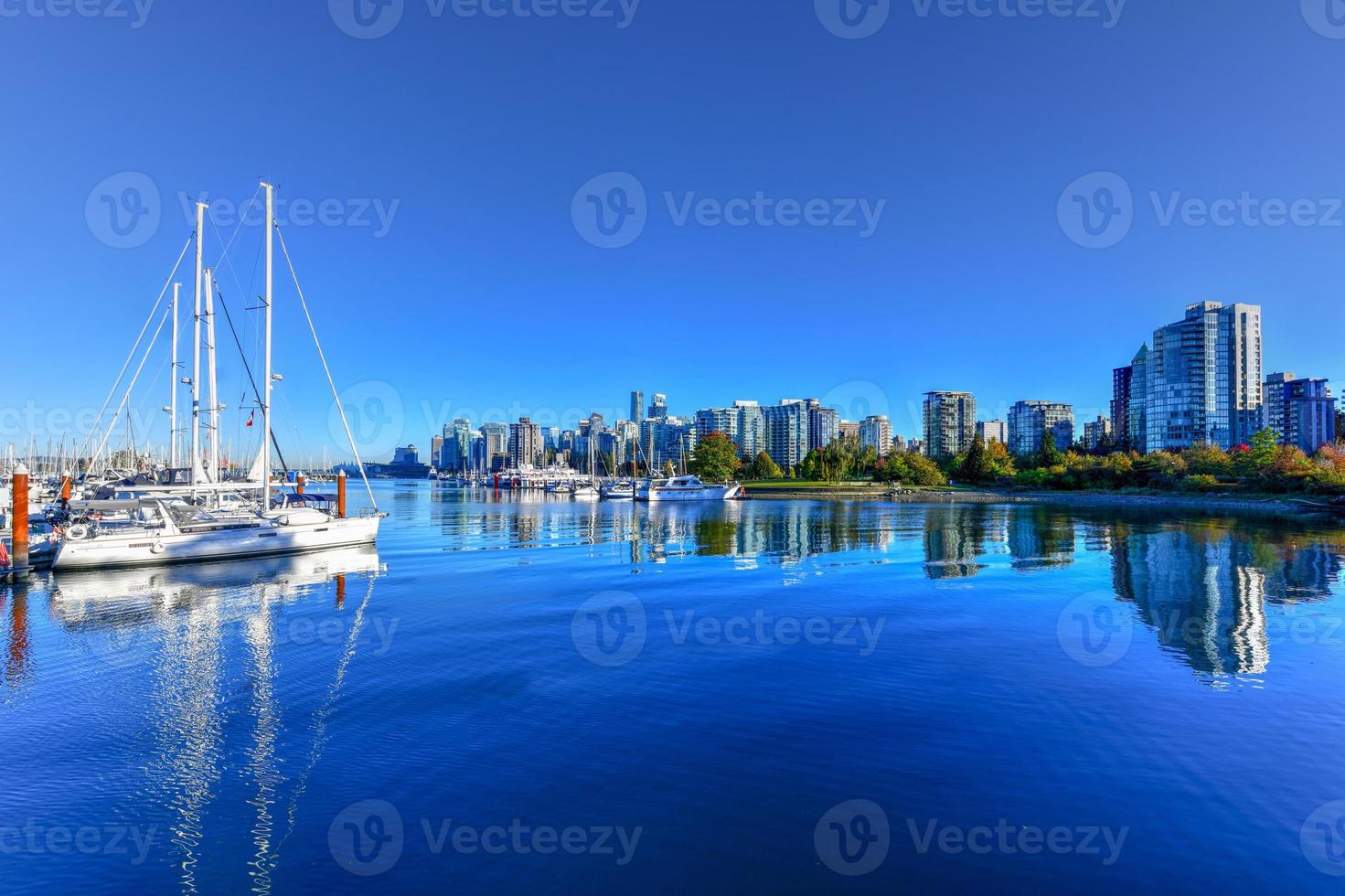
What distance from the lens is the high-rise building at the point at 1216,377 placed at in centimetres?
13938

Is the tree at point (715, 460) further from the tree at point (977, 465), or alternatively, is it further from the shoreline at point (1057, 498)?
the tree at point (977, 465)

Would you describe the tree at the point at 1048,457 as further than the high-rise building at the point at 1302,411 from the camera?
No

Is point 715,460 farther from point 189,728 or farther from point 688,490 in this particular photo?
point 189,728

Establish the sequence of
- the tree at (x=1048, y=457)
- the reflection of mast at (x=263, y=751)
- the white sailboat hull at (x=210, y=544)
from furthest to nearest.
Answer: the tree at (x=1048, y=457) < the white sailboat hull at (x=210, y=544) < the reflection of mast at (x=263, y=751)

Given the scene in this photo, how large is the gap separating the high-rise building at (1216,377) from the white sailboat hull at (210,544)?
15840 cm

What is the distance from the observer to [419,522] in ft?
190

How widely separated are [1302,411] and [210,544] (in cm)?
18895

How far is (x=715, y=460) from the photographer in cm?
14738

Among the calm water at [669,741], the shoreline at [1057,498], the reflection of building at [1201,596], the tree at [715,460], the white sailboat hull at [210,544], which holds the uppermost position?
the tree at [715,460]

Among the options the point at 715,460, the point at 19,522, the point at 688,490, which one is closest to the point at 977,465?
the point at 715,460

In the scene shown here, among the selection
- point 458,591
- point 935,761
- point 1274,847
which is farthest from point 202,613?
point 1274,847

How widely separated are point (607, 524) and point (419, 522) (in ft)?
52.4

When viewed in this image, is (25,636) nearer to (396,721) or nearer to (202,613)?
(202,613)

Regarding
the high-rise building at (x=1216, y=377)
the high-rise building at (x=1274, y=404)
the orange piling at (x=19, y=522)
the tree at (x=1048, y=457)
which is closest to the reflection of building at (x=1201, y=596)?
the orange piling at (x=19, y=522)
